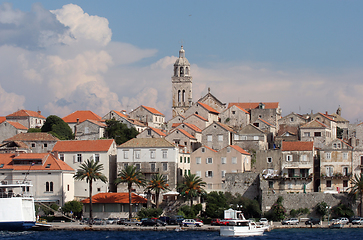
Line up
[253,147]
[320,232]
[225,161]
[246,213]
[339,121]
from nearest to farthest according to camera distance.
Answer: [320,232] < [246,213] < [225,161] < [253,147] < [339,121]

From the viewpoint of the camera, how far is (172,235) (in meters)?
70.8

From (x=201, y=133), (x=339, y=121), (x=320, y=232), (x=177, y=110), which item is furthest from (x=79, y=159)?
(x=339, y=121)

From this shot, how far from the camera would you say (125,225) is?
254 ft

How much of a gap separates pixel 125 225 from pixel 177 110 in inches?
2849

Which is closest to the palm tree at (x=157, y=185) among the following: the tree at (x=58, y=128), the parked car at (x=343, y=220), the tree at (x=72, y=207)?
the tree at (x=72, y=207)

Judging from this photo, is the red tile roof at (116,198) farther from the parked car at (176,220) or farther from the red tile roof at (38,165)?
the red tile roof at (38,165)

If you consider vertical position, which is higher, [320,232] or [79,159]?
[79,159]

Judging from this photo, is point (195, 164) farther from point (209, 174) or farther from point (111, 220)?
point (111, 220)

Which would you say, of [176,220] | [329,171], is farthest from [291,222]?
[176,220]

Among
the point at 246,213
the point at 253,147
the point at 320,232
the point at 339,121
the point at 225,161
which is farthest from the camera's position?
the point at 339,121

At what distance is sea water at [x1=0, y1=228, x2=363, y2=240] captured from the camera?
6831cm

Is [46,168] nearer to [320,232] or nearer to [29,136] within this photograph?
[29,136]

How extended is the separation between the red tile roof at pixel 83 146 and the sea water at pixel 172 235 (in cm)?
1927

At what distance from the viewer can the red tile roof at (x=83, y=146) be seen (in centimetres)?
9106
